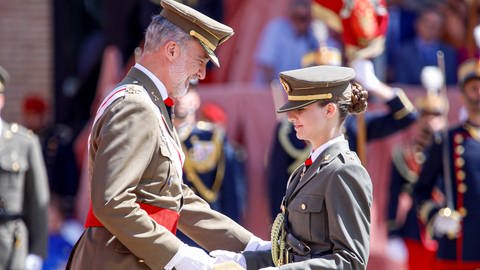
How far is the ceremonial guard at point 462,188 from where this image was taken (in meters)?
6.91

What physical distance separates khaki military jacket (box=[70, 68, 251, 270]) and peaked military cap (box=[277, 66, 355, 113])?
19.8 inches

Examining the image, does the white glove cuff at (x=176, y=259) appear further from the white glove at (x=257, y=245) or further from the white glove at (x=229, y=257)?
the white glove at (x=257, y=245)

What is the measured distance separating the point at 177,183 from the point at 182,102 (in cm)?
297

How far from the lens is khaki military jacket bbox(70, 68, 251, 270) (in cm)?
432

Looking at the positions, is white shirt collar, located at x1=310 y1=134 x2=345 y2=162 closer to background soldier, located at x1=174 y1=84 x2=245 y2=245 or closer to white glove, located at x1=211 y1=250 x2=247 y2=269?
white glove, located at x1=211 y1=250 x2=247 y2=269

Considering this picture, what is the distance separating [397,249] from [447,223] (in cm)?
126

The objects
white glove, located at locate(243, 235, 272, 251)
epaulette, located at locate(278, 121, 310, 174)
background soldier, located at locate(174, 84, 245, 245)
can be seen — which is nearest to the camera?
white glove, located at locate(243, 235, 272, 251)

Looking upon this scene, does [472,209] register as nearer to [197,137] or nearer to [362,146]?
[362,146]

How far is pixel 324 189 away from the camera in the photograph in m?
4.37

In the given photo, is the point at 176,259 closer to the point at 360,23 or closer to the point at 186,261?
the point at 186,261

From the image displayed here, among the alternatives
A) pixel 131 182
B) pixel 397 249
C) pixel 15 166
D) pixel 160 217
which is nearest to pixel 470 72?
pixel 397 249

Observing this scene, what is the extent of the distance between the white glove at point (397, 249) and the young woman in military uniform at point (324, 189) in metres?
3.59

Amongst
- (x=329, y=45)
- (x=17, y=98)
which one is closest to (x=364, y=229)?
(x=329, y=45)

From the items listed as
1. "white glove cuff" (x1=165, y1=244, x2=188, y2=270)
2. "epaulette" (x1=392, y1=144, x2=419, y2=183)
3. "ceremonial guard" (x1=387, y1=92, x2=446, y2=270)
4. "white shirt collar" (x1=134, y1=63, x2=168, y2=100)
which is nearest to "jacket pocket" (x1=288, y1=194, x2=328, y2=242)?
"white glove cuff" (x1=165, y1=244, x2=188, y2=270)
